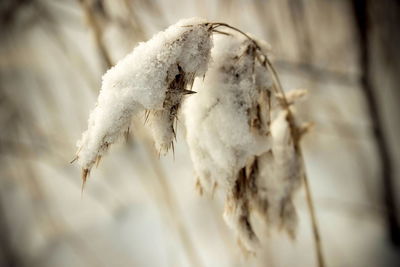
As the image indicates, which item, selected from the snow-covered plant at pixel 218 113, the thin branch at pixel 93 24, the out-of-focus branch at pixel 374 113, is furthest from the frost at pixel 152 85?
the out-of-focus branch at pixel 374 113

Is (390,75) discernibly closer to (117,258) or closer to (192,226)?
(192,226)

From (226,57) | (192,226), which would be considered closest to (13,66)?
(192,226)

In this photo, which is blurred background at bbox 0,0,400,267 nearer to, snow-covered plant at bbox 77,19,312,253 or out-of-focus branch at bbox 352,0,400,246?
out-of-focus branch at bbox 352,0,400,246

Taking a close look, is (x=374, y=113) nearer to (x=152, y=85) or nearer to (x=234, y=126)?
(x=234, y=126)

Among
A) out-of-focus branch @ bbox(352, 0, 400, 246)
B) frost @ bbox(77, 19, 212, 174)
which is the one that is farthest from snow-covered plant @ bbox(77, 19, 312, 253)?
out-of-focus branch @ bbox(352, 0, 400, 246)

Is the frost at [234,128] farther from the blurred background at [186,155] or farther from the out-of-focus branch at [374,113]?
the out-of-focus branch at [374,113]

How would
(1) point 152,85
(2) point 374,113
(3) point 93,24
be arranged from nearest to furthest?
(1) point 152,85 → (3) point 93,24 → (2) point 374,113

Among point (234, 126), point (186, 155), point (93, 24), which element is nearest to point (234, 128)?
point (234, 126)
